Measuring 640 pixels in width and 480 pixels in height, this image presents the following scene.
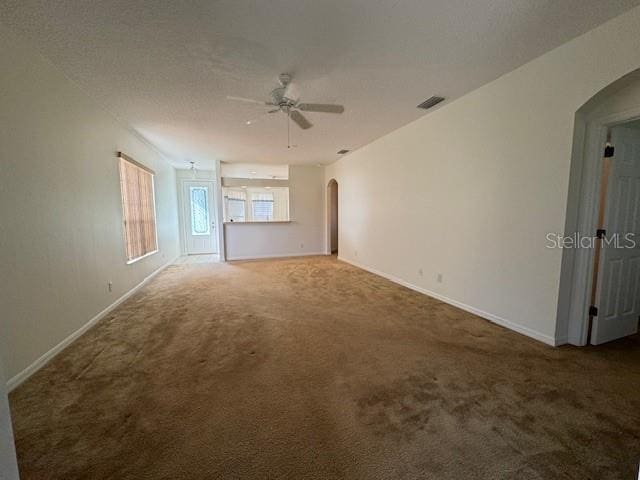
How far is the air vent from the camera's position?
11.1ft

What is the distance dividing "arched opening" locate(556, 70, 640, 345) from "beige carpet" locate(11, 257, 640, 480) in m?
0.30

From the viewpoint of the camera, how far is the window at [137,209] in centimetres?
427

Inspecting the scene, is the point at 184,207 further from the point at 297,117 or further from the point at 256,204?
the point at 297,117

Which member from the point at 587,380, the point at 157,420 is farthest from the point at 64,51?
the point at 587,380

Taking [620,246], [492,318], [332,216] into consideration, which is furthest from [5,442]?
[332,216]

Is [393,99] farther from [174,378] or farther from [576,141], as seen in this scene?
[174,378]

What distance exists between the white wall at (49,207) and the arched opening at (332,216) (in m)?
5.26

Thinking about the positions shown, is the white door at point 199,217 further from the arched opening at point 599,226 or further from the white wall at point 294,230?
the arched opening at point 599,226

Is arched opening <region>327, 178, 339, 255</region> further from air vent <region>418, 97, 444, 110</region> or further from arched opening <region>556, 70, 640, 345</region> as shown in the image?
arched opening <region>556, 70, 640, 345</region>

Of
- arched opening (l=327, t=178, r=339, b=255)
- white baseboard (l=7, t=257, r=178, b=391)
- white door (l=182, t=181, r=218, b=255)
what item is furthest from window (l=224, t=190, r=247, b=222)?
white baseboard (l=7, t=257, r=178, b=391)

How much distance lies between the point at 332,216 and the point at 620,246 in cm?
646

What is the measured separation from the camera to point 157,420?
65.3 inches

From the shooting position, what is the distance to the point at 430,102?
3.48 m

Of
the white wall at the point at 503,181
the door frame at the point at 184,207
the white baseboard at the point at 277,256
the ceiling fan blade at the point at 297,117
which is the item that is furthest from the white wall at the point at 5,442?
the door frame at the point at 184,207
